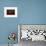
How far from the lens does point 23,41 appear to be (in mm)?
4125

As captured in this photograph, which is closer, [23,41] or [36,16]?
[23,41]

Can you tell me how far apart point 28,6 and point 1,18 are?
0.97m

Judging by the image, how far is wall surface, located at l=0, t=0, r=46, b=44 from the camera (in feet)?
14.4

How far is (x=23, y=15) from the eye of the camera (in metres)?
4.40

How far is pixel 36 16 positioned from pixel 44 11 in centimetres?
31

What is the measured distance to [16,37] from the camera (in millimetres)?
4367

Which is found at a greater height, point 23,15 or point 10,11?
point 10,11

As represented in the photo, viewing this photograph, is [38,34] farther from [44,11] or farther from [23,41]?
[44,11]

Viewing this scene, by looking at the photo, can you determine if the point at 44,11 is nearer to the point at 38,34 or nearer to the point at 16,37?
the point at 38,34

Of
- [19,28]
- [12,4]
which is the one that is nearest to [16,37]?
[19,28]

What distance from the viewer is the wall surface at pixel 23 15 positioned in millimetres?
4387

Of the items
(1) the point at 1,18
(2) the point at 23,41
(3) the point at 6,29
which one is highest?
(1) the point at 1,18

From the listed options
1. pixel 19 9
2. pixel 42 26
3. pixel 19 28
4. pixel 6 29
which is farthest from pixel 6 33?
pixel 42 26

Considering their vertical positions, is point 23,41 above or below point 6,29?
below
